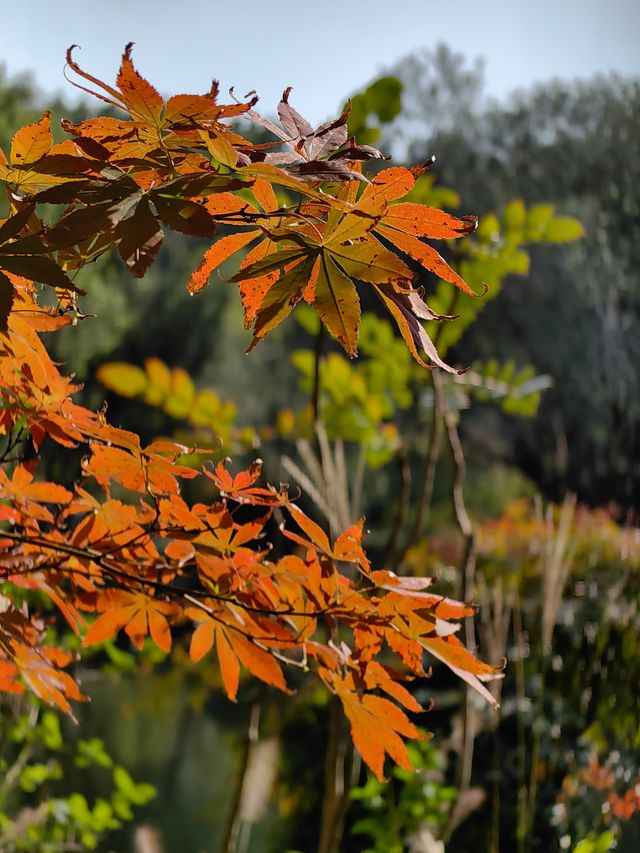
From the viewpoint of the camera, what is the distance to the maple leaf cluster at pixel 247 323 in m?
0.41

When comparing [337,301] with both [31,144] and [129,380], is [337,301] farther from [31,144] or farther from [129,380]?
[129,380]

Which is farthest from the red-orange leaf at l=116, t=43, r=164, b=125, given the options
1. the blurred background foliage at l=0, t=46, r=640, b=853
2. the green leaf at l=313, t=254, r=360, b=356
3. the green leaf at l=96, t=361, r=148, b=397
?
the green leaf at l=96, t=361, r=148, b=397

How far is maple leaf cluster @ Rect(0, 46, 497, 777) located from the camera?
407mm

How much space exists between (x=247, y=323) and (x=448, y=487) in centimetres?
294

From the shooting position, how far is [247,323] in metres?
0.53

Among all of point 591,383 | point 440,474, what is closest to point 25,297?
point 591,383

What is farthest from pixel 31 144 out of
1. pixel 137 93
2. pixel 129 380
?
pixel 129 380

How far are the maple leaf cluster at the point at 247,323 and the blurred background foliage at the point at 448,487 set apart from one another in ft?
1.27

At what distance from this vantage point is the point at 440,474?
15.1 feet

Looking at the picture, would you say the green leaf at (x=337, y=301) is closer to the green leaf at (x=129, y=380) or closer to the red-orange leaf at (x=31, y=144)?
the red-orange leaf at (x=31, y=144)

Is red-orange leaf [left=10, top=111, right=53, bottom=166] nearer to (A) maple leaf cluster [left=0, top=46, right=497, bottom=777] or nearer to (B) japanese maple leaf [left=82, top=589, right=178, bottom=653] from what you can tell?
(A) maple leaf cluster [left=0, top=46, right=497, bottom=777]

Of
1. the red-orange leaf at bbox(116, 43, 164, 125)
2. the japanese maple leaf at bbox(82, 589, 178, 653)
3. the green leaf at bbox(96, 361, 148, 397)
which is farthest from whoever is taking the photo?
the green leaf at bbox(96, 361, 148, 397)

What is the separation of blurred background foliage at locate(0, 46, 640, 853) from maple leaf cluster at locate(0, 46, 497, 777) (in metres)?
0.39

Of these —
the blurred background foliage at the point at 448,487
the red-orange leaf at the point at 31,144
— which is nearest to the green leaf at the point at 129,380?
the blurred background foliage at the point at 448,487
